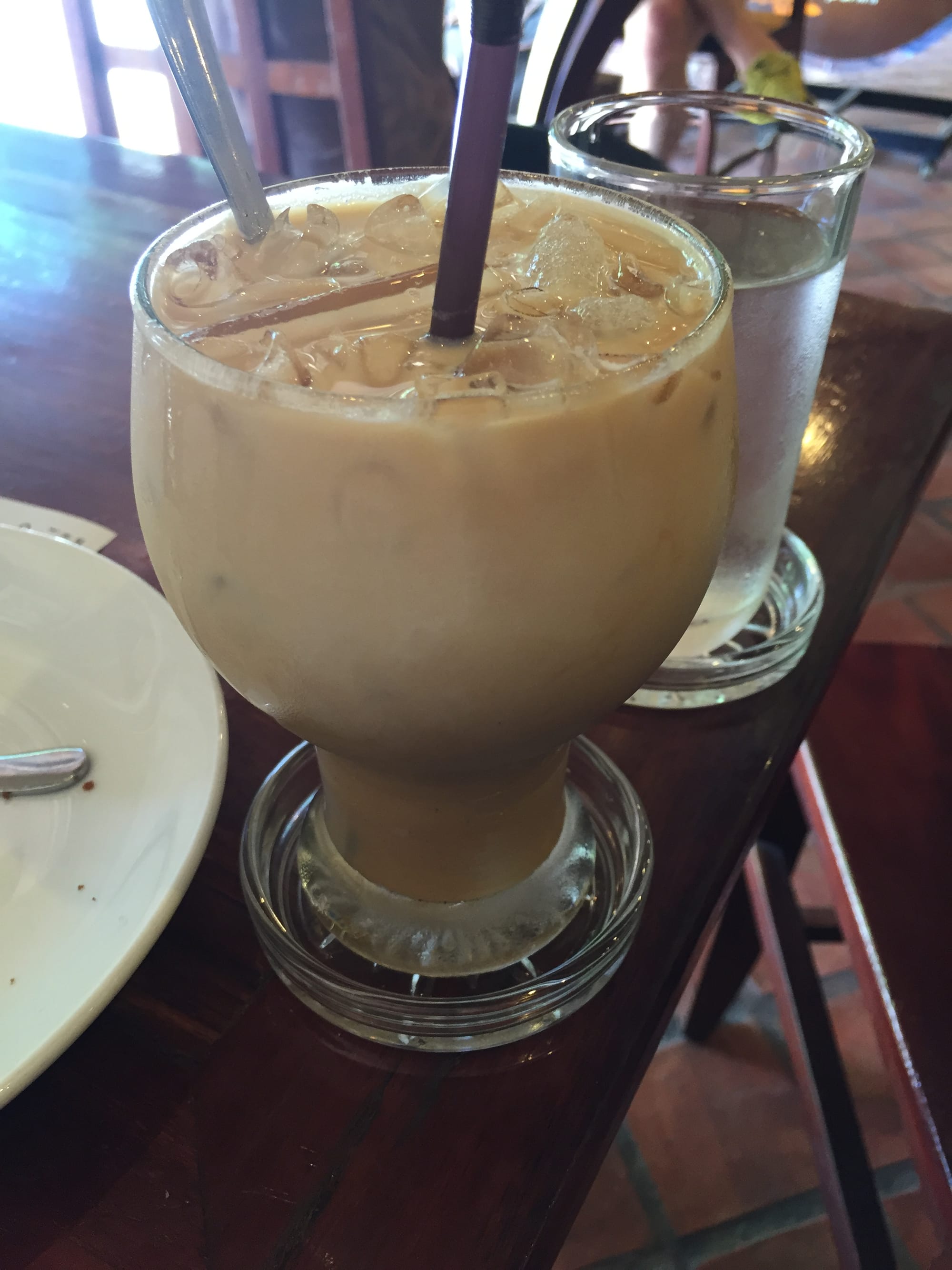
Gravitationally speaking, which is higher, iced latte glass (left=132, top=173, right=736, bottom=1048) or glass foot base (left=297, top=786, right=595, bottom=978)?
iced latte glass (left=132, top=173, right=736, bottom=1048)

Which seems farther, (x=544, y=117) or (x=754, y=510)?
(x=544, y=117)

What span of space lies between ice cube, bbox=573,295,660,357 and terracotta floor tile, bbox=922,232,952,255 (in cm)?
297

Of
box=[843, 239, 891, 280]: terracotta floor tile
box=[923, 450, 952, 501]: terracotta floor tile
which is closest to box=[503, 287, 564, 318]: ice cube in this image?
box=[923, 450, 952, 501]: terracotta floor tile

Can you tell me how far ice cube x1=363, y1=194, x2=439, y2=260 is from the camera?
1.26ft

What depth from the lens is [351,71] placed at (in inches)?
55.6

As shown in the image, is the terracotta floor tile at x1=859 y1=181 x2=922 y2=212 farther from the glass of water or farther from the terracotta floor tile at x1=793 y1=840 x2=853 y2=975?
the glass of water

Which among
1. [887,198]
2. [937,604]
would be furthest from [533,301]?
[887,198]

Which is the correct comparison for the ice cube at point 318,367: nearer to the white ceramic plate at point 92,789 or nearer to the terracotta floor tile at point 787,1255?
the white ceramic plate at point 92,789

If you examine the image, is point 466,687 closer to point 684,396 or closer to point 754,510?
point 684,396

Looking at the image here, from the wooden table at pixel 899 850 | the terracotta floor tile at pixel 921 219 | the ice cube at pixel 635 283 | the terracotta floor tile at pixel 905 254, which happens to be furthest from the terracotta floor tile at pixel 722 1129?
the terracotta floor tile at pixel 921 219

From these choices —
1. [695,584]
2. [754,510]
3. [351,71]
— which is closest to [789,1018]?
[754,510]

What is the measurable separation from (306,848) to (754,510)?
1.01ft

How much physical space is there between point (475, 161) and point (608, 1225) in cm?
102

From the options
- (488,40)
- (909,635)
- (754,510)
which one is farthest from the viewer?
(909,635)
